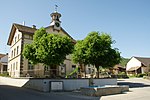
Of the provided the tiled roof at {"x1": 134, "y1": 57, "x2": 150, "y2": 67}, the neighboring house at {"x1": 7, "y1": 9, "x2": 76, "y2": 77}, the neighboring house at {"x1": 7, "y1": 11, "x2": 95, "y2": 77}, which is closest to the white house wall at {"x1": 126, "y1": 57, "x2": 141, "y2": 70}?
the tiled roof at {"x1": 134, "y1": 57, "x2": 150, "y2": 67}

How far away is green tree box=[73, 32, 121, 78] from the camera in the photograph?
26.6m

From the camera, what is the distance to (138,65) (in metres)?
60.5

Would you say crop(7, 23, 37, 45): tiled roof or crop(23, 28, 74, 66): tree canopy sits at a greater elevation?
crop(7, 23, 37, 45): tiled roof

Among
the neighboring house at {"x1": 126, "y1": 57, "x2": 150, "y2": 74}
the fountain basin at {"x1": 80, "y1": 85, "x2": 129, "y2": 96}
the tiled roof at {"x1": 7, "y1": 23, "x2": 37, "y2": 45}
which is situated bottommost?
the fountain basin at {"x1": 80, "y1": 85, "x2": 129, "y2": 96}

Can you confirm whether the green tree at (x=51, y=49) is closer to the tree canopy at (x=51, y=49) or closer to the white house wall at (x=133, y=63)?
the tree canopy at (x=51, y=49)

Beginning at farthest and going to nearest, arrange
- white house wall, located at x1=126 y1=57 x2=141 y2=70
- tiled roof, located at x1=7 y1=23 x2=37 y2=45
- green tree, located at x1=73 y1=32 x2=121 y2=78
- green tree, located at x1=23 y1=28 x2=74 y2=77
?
white house wall, located at x1=126 y1=57 x2=141 y2=70 < tiled roof, located at x1=7 y1=23 x2=37 y2=45 < green tree, located at x1=73 y1=32 x2=121 y2=78 < green tree, located at x1=23 y1=28 x2=74 y2=77

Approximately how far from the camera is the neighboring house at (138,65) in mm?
58609

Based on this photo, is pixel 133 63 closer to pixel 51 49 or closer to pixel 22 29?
pixel 22 29

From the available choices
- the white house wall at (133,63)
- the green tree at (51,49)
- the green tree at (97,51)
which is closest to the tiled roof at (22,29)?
the green tree at (51,49)

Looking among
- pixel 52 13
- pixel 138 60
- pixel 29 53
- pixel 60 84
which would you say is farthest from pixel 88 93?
pixel 138 60

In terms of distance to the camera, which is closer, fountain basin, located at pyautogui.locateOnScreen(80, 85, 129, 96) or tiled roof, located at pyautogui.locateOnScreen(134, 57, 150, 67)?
fountain basin, located at pyautogui.locateOnScreen(80, 85, 129, 96)

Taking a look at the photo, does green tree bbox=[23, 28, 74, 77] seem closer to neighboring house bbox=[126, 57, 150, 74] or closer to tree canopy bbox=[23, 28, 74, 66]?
tree canopy bbox=[23, 28, 74, 66]

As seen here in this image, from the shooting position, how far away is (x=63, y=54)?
23.4 m

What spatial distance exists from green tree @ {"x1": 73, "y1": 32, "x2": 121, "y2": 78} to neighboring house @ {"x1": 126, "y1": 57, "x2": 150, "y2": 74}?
33949 mm
